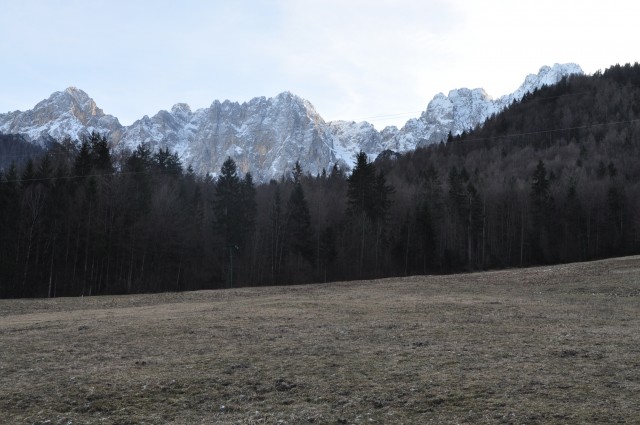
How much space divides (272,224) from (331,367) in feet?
231

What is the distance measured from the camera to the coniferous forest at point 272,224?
2371 inches

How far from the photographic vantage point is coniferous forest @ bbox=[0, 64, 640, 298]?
198 ft

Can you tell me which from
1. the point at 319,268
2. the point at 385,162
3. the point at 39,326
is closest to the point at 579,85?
the point at 385,162

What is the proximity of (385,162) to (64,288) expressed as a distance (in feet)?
358

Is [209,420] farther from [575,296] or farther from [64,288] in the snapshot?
[64,288]

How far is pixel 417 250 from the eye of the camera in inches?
3155

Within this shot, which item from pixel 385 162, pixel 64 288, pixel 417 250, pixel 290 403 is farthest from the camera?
pixel 385 162

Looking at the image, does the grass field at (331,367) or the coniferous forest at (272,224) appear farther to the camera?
the coniferous forest at (272,224)

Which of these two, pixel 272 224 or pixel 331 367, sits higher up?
pixel 272 224

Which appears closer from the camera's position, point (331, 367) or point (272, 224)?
point (331, 367)

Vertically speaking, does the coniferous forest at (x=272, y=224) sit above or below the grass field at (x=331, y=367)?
above

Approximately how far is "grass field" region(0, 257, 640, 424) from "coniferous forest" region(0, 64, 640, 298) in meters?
40.6

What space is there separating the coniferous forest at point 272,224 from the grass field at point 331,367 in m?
40.6

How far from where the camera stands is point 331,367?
12.3 meters
